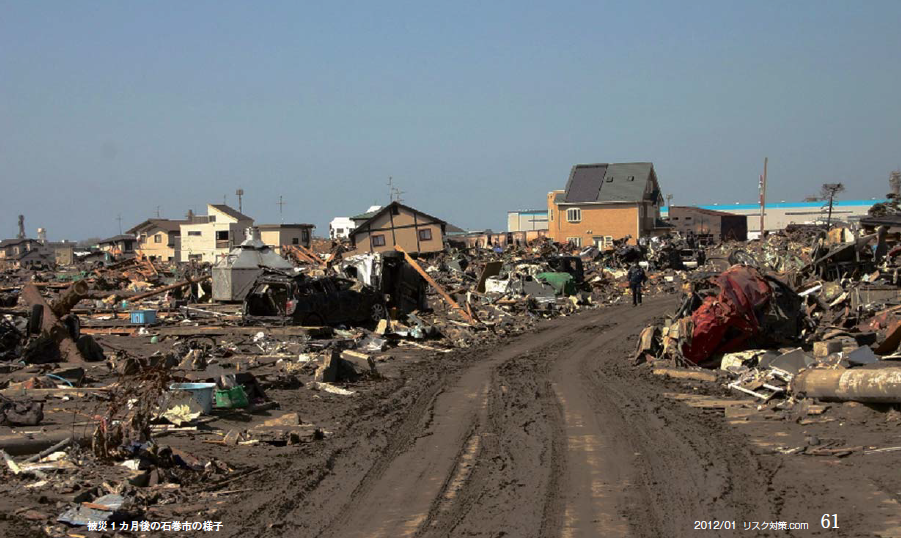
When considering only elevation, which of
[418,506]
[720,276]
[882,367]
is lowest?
[418,506]

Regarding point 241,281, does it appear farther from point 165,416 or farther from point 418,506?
point 418,506

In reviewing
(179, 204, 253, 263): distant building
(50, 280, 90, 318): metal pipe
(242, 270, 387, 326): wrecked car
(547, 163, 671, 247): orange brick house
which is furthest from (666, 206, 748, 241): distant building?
(50, 280, 90, 318): metal pipe

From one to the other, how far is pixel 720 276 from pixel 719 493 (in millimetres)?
8956

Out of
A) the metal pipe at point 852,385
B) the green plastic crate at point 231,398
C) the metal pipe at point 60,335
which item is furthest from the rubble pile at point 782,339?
the metal pipe at point 60,335

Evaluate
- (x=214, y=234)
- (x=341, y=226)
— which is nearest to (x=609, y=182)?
(x=214, y=234)

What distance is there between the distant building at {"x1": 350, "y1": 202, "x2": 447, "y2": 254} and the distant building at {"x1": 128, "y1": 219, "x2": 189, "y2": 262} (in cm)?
2591

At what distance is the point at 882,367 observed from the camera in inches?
416

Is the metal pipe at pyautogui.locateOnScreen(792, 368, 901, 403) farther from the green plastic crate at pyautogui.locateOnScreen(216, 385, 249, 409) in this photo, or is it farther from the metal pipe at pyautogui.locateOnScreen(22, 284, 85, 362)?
the metal pipe at pyautogui.locateOnScreen(22, 284, 85, 362)

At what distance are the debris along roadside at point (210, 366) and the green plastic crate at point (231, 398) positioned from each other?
0.03m

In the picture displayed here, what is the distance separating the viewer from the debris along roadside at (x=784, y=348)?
33.1ft

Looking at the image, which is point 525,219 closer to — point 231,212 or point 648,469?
point 231,212

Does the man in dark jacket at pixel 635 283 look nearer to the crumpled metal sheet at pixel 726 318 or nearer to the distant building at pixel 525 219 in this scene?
the crumpled metal sheet at pixel 726 318

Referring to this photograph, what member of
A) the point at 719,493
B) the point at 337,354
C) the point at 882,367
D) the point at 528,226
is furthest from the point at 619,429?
the point at 528,226

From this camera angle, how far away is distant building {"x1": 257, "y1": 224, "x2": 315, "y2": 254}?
6769 centimetres
